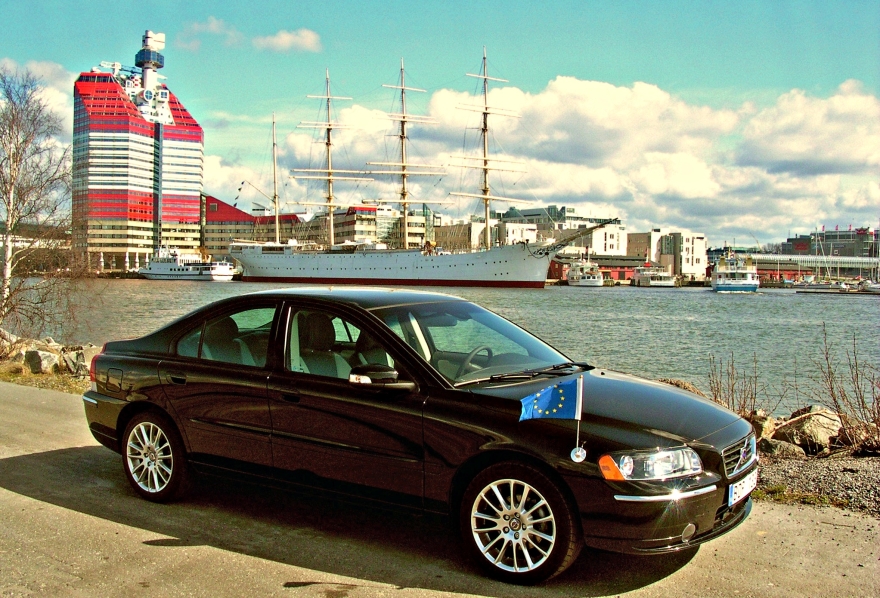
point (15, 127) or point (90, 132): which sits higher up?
point (90, 132)

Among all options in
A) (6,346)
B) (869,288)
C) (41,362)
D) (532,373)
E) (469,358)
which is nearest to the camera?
(532,373)

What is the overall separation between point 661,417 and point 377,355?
1742mm

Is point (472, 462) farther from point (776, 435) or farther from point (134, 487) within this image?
point (776, 435)

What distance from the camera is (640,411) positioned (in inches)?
160

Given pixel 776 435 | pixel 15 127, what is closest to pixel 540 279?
pixel 15 127

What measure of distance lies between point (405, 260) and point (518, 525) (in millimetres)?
99907

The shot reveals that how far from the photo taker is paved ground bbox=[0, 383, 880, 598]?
12.7 ft

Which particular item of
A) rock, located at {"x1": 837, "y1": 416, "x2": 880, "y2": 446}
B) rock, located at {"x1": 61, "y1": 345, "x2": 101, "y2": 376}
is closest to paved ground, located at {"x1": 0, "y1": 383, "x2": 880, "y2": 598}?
rock, located at {"x1": 837, "y1": 416, "x2": 880, "y2": 446}

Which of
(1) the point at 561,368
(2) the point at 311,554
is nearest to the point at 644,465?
(1) the point at 561,368

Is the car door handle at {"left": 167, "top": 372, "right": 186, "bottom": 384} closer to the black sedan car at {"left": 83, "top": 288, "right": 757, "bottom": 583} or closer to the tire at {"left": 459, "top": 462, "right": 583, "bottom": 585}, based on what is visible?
the black sedan car at {"left": 83, "top": 288, "right": 757, "bottom": 583}

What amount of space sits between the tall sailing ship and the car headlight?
8843cm

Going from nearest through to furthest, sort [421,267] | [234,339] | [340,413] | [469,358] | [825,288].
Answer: [340,413], [469,358], [234,339], [421,267], [825,288]

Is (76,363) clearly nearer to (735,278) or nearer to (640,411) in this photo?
(640,411)

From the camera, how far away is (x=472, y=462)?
13.3 feet
